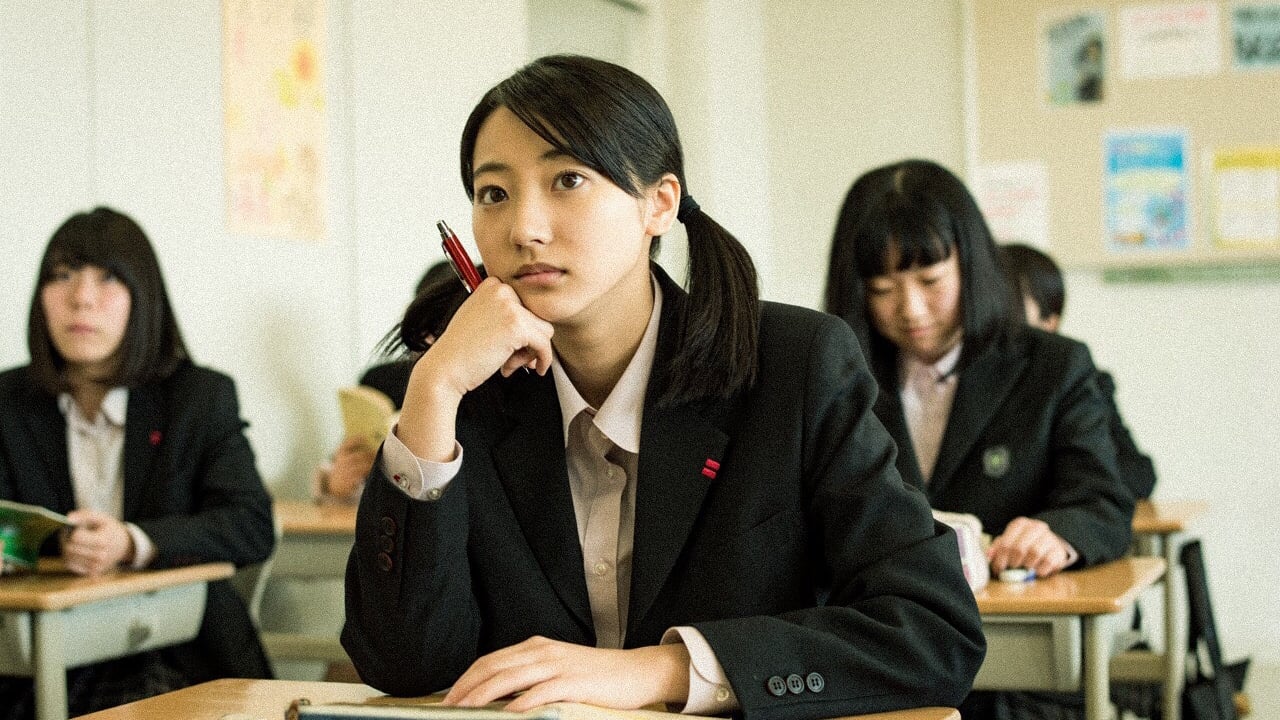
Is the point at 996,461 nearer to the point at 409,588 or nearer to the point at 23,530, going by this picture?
the point at 409,588

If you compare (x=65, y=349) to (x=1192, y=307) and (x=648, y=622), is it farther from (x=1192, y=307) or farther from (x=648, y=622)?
(x=1192, y=307)

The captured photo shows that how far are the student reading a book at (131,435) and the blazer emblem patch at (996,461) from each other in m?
1.46

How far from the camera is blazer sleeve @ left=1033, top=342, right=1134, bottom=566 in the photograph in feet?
8.11

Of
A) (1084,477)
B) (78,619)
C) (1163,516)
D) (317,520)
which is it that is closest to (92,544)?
(78,619)

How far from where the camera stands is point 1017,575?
231 cm

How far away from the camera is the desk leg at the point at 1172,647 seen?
9.25ft

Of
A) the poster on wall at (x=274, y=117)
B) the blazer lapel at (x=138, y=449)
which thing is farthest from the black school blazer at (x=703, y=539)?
the poster on wall at (x=274, y=117)

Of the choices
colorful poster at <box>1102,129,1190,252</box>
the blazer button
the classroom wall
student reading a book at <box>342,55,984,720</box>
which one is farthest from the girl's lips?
colorful poster at <box>1102,129,1190,252</box>

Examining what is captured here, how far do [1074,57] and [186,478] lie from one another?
13.5ft

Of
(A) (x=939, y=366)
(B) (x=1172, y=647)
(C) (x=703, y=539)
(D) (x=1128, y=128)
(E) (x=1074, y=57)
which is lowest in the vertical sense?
(B) (x=1172, y=647)

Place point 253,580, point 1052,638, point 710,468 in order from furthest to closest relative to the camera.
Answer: point 253,580
point 1052,638
point 710,468

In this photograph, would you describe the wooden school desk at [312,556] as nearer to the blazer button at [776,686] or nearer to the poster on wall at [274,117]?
the poster on wall at [274,117]

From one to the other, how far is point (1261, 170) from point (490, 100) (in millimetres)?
4851

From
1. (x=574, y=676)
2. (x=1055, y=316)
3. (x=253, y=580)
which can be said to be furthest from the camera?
(x=1055, y=316)
